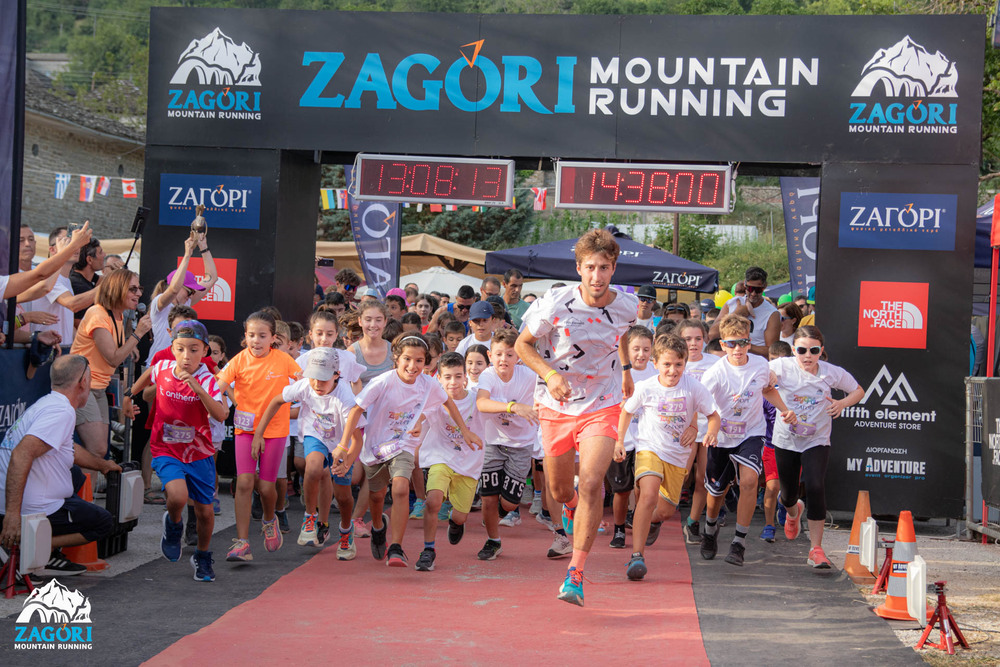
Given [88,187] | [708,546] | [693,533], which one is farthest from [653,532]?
[88,187]

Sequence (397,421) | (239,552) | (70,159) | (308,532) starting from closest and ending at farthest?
(239,552) < (397,421) < (308,532) < (70,159)

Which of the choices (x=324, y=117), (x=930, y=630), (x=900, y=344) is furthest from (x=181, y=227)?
(x=930, y=630)

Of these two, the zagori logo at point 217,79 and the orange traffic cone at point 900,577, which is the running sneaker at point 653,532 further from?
the zagori logo at point 217,79

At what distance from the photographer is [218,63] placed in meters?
11.4

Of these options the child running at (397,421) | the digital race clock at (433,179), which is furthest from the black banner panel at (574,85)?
the child running at (397,421)

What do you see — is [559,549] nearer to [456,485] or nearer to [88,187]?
[456,485]

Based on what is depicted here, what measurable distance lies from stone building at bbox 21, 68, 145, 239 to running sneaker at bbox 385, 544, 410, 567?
90.8 feet

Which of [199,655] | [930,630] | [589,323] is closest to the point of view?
[199,655]

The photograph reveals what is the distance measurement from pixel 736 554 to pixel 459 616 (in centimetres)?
287

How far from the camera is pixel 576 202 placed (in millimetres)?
10875

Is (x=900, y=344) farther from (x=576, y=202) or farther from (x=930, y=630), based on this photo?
(x=930, y=630)

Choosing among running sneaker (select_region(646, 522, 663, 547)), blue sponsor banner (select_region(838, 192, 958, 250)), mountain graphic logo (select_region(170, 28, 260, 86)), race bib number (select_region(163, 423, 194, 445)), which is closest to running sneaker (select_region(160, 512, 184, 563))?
race bib number (select_region(163, 423, 194, 445))

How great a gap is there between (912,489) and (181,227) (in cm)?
857

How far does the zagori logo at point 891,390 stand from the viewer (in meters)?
10.5
